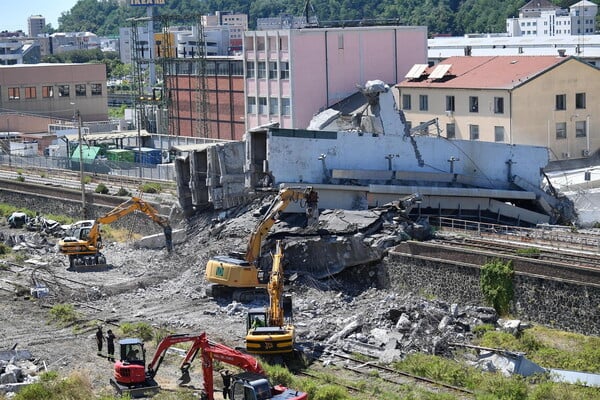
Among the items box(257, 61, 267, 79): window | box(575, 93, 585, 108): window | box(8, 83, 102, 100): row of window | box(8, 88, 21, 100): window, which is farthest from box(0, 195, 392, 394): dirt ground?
box(8, 83, 102, 100): row of window

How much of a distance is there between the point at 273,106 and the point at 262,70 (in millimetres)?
2199

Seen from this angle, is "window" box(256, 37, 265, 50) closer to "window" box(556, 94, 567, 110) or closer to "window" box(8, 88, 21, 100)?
"window" box(556, 94, 567, 110)

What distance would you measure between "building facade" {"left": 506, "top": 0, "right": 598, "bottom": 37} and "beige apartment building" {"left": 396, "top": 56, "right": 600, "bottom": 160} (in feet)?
298

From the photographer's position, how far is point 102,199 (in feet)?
182

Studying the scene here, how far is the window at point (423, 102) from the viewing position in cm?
5850

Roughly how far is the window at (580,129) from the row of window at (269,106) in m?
15.5

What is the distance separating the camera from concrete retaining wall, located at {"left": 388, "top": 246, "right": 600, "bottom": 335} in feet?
100

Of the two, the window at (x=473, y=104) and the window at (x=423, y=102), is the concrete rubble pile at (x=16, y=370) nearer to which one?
the window at (x=473, y=104)

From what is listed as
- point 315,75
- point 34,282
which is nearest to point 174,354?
point 34,282

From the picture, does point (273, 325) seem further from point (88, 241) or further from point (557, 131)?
point (557, 131)

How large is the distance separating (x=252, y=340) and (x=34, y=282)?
45.7 ft

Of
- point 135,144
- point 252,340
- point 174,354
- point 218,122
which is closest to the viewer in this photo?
point 252,340

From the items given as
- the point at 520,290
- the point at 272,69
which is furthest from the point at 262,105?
the point at 520,290

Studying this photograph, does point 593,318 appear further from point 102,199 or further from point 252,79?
point 252,79
